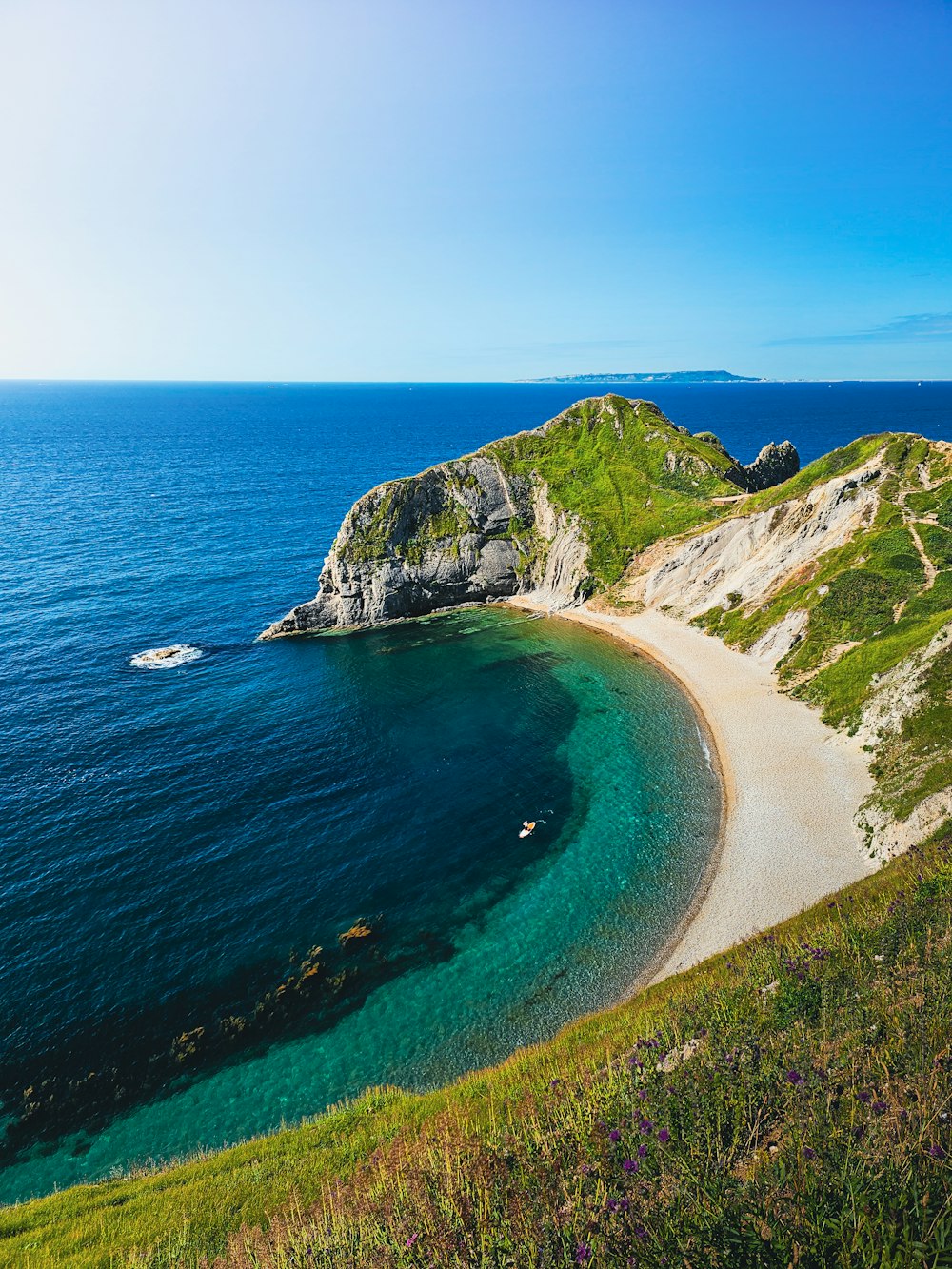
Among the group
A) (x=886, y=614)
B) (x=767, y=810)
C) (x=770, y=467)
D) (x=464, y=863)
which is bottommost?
(x=464, y=863)

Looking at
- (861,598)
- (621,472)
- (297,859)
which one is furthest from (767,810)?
(621,472)

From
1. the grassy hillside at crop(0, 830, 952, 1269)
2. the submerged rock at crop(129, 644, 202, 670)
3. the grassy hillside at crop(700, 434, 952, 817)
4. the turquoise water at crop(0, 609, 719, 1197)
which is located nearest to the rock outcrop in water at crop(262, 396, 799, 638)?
the submerged rock at crop(129, 644, 202, 670)

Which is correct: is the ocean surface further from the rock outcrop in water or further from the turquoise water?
the rock outcrop in water

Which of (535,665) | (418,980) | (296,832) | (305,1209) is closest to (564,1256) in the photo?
(305,1209)

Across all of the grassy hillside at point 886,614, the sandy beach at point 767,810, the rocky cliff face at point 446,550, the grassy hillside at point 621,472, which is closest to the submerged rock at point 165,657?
the rocky cliff face at point 446,550

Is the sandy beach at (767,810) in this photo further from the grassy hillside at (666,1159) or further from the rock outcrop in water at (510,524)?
the rock outcrop in water at (510,524)

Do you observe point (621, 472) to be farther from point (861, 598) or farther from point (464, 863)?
point (464, 863)

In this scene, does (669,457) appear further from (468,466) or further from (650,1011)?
(650,1011)
